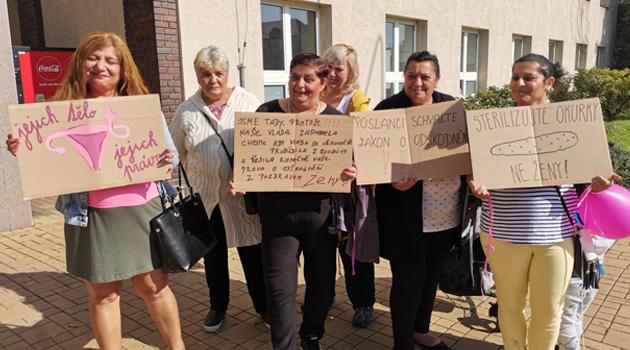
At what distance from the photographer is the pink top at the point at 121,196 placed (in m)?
2.59

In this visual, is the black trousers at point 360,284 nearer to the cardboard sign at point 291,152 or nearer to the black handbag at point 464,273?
the black handbag at point 464,273

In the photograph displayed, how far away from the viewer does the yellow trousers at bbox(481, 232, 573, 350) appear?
246 cm

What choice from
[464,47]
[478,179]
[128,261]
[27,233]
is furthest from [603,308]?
[464,47]

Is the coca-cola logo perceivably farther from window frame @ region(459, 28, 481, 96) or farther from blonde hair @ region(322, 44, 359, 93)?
window frame @ region(459, 28, 481, 96)

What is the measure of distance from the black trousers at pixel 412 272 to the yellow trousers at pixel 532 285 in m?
0.32

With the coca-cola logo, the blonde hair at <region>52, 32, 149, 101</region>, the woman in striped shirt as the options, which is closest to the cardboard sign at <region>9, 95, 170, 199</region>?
the blonde hair at <region>52, 32, 149, 101</region>

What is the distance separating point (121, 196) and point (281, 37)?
5761mm

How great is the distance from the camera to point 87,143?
253 centimetres

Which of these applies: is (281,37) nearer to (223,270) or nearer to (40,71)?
(40,71)

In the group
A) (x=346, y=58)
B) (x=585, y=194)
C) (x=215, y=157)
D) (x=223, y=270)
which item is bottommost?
(x=223, y=270)

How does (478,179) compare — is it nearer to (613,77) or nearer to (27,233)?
(27,233)

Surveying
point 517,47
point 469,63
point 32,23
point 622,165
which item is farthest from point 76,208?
point 517,47

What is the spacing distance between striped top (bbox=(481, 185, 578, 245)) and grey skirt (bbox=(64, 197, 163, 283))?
1896 mm

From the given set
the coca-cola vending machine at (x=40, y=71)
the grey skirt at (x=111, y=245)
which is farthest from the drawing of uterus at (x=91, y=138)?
the coca-cola vending machine at (x=40, y=71)
